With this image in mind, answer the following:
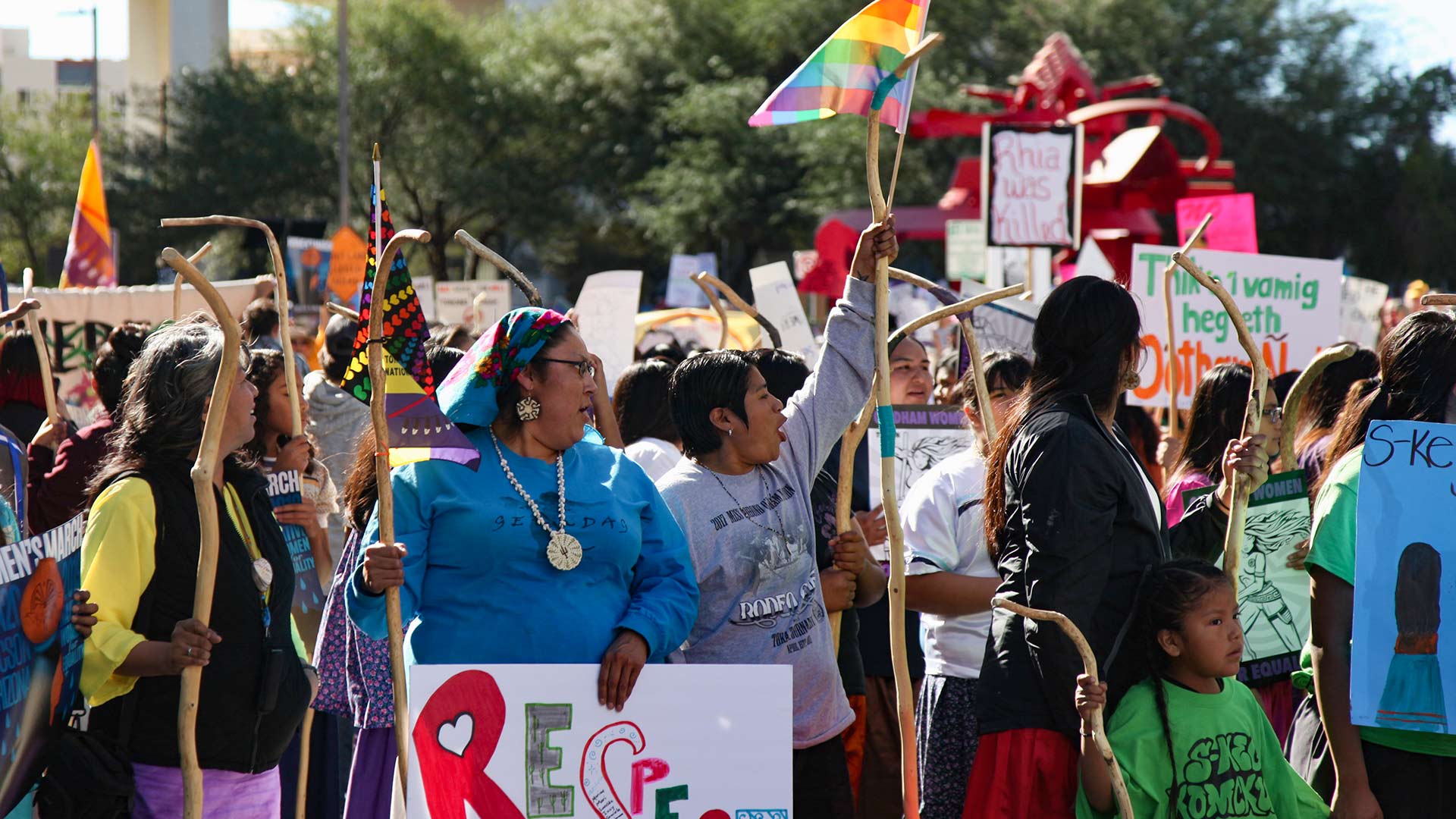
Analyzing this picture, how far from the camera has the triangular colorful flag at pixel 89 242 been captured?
9.22m

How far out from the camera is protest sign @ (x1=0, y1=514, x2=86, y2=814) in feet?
8.93

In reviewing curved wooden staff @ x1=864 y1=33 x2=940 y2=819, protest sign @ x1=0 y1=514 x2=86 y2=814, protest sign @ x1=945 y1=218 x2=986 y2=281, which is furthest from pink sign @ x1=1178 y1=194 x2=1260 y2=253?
protest sign @ x1=0 y1=514 x2=86 y2=814

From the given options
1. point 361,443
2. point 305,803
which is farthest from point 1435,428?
point 305,803

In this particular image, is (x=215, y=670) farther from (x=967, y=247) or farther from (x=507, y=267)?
(x=967, y=247)

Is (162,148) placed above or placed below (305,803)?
above

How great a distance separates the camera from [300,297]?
1603 cm

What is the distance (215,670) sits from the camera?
3236 millimetres

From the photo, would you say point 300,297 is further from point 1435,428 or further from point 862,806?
point 1435,428

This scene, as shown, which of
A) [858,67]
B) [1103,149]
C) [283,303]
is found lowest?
[283,303]

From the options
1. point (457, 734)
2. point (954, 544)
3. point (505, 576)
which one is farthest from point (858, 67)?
point (457, 734)

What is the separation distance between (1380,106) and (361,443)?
32.9 meters

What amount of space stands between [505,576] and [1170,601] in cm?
134

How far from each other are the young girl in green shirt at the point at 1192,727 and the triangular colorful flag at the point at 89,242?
781 cm

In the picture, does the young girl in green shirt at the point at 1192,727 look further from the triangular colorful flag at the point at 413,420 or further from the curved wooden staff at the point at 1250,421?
the triangular colorful flag at the point at 413,420
